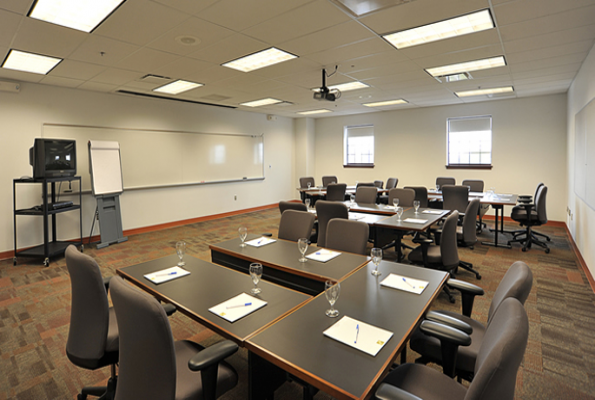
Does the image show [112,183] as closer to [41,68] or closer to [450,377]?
[41,68]

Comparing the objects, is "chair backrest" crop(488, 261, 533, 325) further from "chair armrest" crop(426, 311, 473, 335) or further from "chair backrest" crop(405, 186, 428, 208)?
"chair backrest" crop(405, 186, 428, 208)

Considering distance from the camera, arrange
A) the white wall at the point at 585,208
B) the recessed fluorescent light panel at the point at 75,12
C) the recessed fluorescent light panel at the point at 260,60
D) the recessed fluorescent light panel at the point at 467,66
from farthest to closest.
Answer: the recessed fluorescent light panel at the point at 467,66
the recessed fluorescent light panel at the point at 260,60
the white wall at the point at 585,208
the recessed fluorescent light panel at the point at 75,12

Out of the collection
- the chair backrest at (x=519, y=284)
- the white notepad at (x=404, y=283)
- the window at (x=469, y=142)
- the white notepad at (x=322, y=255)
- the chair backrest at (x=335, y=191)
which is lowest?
the white notepad at (x=404, y=283)

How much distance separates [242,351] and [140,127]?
5952mm

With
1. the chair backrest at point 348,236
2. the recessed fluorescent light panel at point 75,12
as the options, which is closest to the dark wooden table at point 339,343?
the chair backrest at point 348,236

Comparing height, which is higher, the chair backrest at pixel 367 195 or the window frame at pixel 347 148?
the window frame at pixel 347 148

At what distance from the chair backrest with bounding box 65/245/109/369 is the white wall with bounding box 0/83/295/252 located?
504 centimetres

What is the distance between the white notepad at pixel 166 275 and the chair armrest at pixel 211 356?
0.91 m

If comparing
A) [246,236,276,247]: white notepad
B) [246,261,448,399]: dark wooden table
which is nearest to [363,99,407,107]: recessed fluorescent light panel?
[246,236,276,247]: white notepad

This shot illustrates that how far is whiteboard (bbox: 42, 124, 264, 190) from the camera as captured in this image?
6137 millimetres

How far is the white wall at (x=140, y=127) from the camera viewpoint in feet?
17.4

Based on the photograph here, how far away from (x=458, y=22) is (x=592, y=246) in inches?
125

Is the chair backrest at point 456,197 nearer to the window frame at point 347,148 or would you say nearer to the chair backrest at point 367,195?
the chair backrest at point 367,195

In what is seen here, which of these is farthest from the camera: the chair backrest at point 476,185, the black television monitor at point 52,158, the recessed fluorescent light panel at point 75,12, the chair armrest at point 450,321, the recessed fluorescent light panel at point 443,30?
the chair backrest at point 476,185
